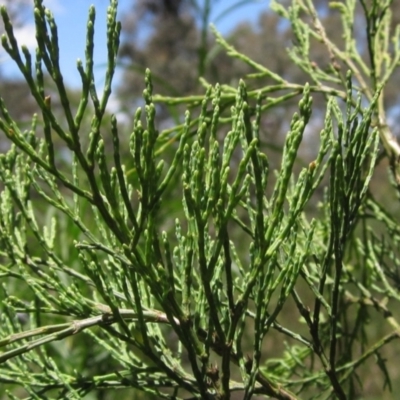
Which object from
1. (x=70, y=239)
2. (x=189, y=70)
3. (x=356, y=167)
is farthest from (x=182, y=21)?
(x=356, y=167)

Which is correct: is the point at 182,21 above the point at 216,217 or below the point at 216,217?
above

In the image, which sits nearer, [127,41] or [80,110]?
[80,110]

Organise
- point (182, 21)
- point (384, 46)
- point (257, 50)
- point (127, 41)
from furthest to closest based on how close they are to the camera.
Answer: point (257, 50) < point (127, 41) < point (182, 21) < point (384, 46)

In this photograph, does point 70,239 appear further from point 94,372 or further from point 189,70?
point 189,70

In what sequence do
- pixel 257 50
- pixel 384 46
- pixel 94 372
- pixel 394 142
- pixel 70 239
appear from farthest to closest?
pixel 257 50, pixel 70 239, pixel 94 372, pixel 384 46, pixel 394 142

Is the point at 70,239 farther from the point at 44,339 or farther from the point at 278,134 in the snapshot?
the point at 278,134

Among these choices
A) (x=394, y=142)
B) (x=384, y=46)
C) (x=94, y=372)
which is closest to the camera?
(x=394, y=142)

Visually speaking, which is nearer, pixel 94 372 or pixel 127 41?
pixel 94 372

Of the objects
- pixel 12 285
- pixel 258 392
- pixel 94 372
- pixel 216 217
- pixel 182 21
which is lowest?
pixel 94 372

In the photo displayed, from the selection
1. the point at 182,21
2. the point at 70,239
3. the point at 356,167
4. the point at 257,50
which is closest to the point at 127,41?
the point at 182,21
